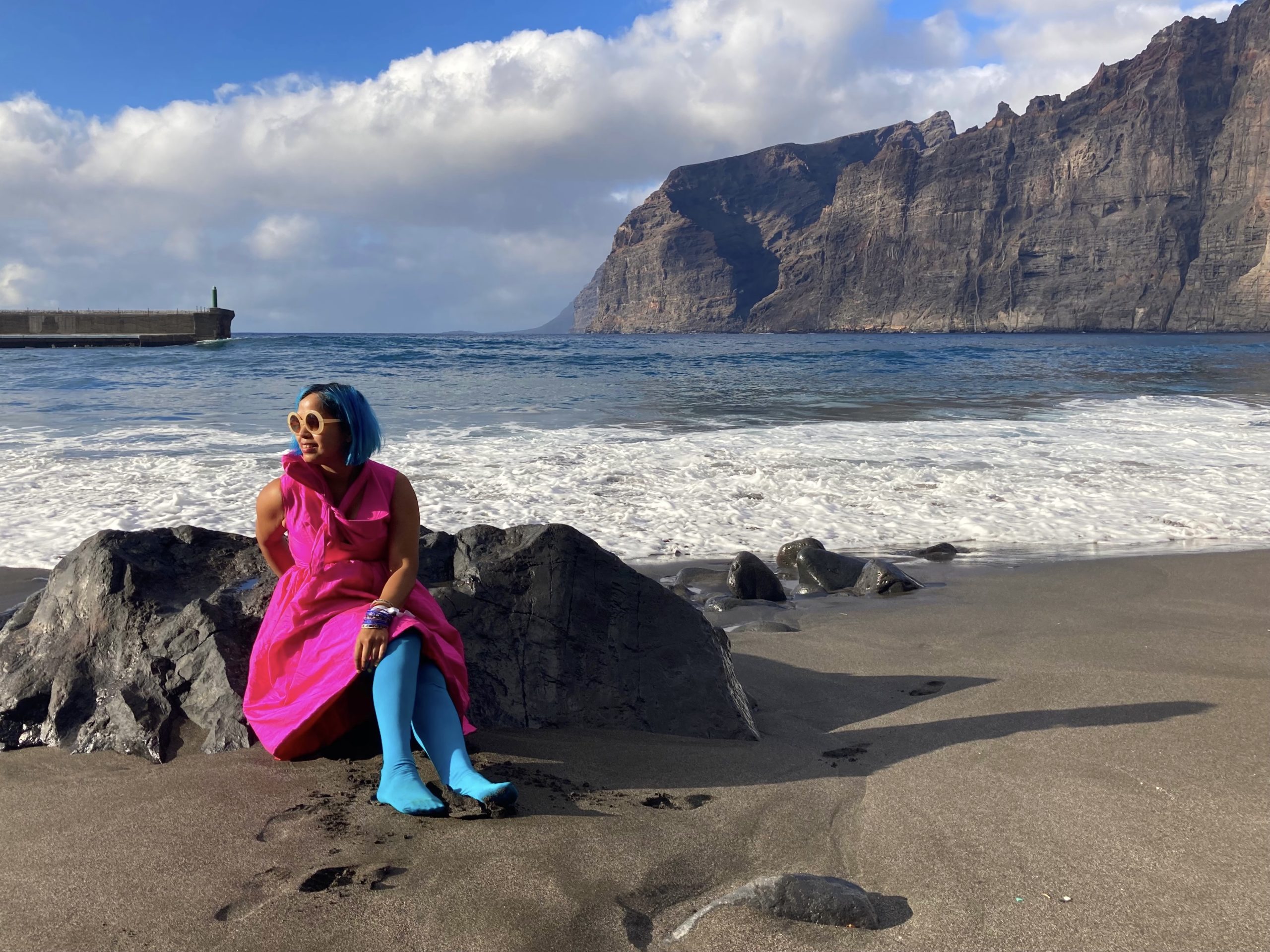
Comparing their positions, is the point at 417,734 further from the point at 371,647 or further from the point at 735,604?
the point at 735,604

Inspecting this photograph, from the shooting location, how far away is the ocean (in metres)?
6.83

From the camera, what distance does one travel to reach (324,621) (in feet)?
8.87

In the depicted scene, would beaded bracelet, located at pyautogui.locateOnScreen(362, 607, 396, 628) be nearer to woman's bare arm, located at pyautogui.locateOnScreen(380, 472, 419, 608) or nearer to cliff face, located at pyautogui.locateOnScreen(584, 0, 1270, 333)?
woman's bare arm, located at pyautogui.locateOnScreen(380, 472, 419, 608)

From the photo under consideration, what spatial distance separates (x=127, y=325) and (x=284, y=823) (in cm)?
6021

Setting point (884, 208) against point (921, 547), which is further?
point (884, 208)

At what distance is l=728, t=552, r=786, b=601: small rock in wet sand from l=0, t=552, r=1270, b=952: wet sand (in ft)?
5.18

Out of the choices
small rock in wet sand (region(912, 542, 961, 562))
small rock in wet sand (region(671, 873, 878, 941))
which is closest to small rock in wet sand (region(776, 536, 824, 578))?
small rock in wet sand (region(912, 542, 961, 562))

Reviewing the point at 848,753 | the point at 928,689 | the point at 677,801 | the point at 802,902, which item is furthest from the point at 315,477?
the point at 928,689

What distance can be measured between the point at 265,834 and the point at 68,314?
61075 millimetres

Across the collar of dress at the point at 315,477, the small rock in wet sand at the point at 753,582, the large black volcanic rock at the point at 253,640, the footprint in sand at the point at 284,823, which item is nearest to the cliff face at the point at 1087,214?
the small rock in wet sand at the point at 753,582

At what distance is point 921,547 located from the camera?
6418 mm

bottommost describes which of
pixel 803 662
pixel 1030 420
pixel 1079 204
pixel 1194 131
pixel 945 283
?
pixel 803 662

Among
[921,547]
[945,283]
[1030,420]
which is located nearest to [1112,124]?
[945,283]

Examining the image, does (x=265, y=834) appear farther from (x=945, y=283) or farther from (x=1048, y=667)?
(x=945, y=283)
